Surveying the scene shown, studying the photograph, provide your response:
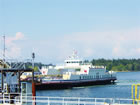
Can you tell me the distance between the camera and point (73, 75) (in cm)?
10600

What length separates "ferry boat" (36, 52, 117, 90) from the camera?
100 m

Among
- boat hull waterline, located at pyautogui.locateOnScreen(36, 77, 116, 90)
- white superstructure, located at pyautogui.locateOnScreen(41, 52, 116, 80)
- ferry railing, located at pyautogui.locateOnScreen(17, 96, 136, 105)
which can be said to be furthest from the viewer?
white superstructure, located at pyautogui.locateOnScreen(41, 52, 116, 80)

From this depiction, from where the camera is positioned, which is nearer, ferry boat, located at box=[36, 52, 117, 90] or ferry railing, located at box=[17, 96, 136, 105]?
ferry railing, located at box=[17, 96, 136, 105]

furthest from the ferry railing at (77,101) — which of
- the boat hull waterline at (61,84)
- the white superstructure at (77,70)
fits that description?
the white superstructure at (77,70)

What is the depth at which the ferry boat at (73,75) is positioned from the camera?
100194 mm

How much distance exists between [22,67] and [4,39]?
17.2 feet

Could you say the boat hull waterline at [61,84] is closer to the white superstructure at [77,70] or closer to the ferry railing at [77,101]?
the white superstructure at [77,70]

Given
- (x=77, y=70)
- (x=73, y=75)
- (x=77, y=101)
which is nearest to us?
(x=77, y=101)

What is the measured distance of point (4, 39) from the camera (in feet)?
157

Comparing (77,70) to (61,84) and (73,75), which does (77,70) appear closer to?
(73,75)

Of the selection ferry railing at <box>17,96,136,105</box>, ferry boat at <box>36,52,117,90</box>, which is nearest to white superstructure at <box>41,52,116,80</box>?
ferry boat at <box>36,52,117,90</box>

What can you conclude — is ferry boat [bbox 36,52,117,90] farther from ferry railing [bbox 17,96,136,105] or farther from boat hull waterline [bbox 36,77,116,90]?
ferry railing [bbox 17,96,136,105]

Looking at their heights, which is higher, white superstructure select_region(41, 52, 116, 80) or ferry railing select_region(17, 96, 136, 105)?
white superstructure select_region(41, 52, 116, 80)

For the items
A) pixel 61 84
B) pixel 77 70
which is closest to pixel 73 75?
pixel 61 84
